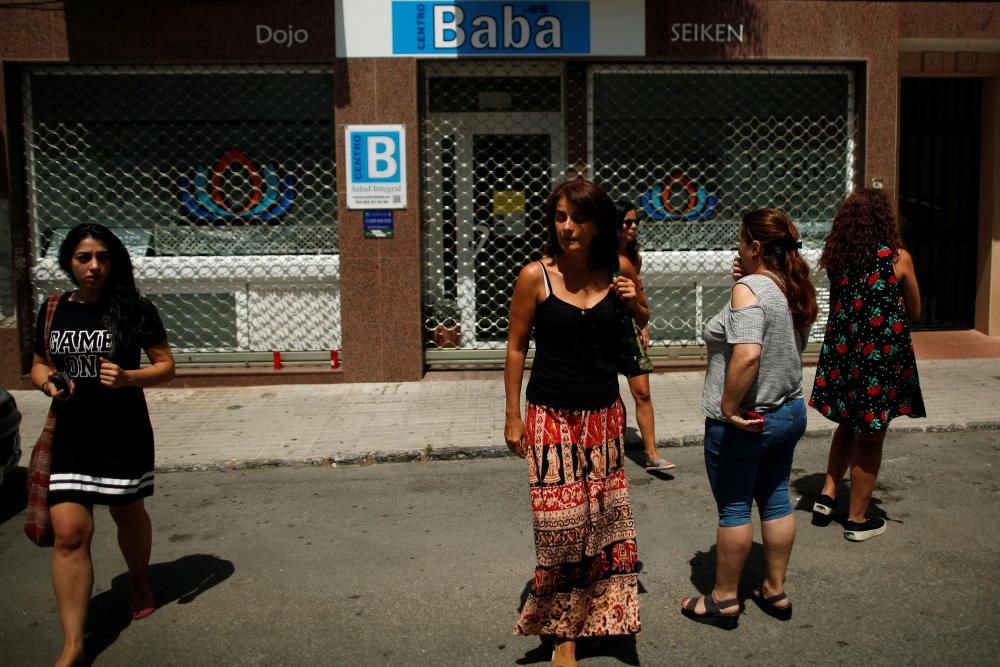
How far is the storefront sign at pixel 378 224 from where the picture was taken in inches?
350

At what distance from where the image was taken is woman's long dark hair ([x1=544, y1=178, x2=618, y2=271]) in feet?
11.3

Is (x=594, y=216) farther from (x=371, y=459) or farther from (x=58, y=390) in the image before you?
(x=371, y=459)

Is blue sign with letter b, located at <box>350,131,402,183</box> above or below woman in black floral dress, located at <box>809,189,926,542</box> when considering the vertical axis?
above

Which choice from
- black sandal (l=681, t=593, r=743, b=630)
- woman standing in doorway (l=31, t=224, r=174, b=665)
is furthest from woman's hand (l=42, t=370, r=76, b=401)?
black sandal (l=681, t=593, r=743, b=630)

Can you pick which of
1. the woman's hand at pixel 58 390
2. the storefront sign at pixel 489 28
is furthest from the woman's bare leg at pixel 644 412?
the storefront sign at pixel 489 28

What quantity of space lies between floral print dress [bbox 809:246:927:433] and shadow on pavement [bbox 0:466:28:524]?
481 cm

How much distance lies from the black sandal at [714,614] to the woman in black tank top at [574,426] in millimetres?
459

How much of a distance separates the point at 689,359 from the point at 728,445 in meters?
5.83

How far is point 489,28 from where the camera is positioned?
880 cm

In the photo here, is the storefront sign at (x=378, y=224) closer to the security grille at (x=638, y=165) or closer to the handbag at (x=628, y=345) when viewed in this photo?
the security grille at (x=638, y=165)

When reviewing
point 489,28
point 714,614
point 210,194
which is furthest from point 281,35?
point 714,614

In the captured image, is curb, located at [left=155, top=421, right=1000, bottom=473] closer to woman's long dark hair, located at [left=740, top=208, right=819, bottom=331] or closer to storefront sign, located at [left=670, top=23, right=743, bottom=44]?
woman's long dark hair, located at [left=740, top=208, right=819, bottom=331]

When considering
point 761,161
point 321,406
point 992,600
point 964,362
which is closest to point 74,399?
point 992,600

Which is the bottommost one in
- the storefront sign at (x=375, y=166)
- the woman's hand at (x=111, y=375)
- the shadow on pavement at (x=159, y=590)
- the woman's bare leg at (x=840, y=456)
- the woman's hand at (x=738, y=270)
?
the shadow on pavement at (x=159, y=590)
